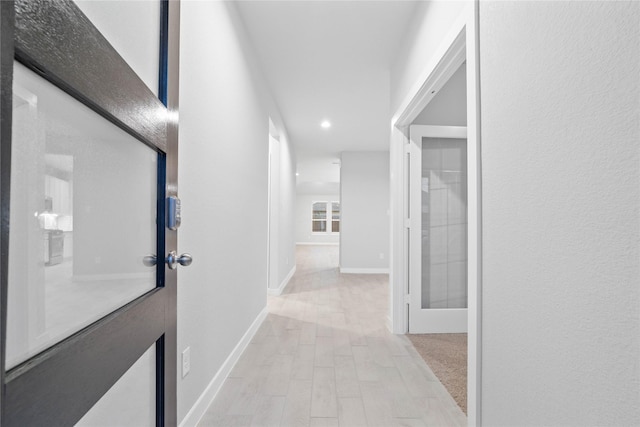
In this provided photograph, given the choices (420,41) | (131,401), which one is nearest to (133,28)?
(131,401)

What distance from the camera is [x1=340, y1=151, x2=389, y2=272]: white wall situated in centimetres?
697

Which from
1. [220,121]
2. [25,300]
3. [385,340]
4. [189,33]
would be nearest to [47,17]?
[25,300]

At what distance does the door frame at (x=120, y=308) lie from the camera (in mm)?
450

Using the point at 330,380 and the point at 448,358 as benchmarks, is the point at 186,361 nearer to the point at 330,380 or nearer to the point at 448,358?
the point at 330,380

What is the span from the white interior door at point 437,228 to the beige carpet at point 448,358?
17cm

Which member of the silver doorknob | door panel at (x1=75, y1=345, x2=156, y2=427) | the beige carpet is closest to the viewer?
door panel at (x1=75, y1=345, x2=156, y2=427)

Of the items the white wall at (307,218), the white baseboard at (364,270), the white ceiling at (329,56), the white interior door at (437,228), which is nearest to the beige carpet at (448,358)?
the white interior door at (437,228)

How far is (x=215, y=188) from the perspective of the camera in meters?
1.98

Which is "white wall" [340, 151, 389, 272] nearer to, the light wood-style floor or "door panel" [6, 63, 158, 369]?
the light wood-style floor

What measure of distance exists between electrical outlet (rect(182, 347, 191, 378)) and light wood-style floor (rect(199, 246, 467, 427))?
341 millimetres

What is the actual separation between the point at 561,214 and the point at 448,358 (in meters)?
1.98

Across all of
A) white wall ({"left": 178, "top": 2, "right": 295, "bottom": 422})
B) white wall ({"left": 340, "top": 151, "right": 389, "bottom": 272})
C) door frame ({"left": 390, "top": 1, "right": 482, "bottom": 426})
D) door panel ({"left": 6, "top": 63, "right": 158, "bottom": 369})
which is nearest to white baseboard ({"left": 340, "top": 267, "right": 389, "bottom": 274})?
white wall ({"left": 340, "top": 151, "right": 389, "bottom": 272})

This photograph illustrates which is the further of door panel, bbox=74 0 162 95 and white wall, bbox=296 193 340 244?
white wall, bbox=296 193 340 244

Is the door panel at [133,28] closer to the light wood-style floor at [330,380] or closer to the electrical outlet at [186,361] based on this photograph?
the electrical outlet at [186,361]
